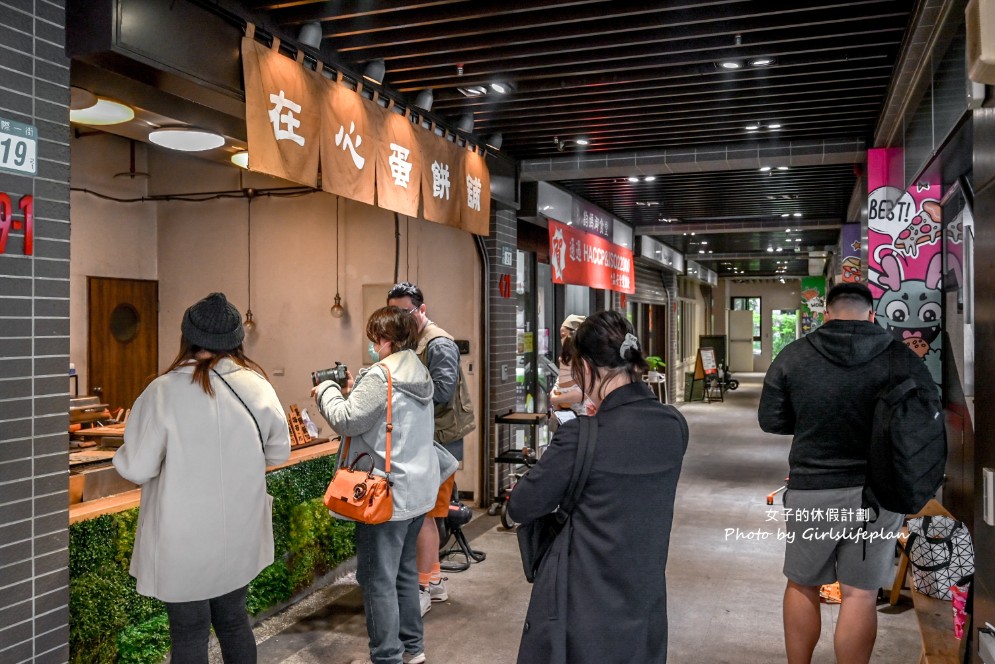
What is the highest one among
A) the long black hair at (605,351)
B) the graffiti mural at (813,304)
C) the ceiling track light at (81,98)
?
the ceiling track light at (81,98)

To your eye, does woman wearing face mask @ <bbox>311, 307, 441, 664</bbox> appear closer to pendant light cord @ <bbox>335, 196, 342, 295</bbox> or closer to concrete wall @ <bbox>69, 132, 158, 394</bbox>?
pendant light cord @ <bbox>335, 196, 342, 295</bbox>

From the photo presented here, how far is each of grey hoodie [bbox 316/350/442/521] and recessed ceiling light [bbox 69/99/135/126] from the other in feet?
7.37

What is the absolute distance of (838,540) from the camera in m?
2.95

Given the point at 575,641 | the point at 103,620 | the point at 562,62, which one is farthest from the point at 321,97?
the point at 575,641

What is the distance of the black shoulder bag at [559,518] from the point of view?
199cm

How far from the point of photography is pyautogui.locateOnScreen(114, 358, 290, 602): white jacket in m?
2.50

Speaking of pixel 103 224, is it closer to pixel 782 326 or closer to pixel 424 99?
pixel 424 99

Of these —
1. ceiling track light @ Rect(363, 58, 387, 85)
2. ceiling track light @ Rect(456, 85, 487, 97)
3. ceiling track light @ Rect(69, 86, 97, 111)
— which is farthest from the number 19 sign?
ceiling track light @ Rect(456, 85, 487, 97)

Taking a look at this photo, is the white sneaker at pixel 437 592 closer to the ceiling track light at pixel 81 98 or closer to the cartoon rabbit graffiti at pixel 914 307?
the cartoon rabbit graffiti at pixel 914 307

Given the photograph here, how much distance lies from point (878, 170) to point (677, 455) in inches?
182

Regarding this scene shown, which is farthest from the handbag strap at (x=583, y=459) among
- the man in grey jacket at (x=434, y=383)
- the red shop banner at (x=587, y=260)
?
the red shop banner at (x=587, y=260)

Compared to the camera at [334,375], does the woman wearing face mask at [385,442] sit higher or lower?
lower

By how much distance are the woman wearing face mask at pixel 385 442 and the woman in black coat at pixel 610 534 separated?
3.90 feet

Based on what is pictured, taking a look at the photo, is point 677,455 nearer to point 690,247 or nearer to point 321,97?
point 321,97
